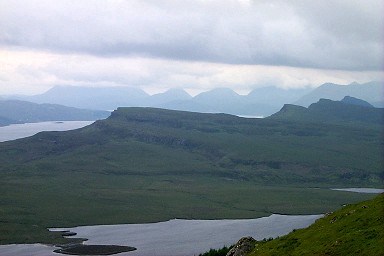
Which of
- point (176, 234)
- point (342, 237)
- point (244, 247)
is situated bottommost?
point (176, 234)

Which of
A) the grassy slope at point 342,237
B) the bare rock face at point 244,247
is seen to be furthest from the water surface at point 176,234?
the grassy slope at point 342,237

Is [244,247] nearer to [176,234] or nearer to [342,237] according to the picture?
[342,237]

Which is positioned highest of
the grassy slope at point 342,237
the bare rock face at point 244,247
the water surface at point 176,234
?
the grassy slope at point 342,237

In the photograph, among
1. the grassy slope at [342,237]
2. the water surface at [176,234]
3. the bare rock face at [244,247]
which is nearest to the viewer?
the grassy slope at [342,237]

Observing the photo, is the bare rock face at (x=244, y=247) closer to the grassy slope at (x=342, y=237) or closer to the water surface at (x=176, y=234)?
the grassy slope at (x=342, y=237)

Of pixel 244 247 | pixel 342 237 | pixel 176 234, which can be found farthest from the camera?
pixel 176 234

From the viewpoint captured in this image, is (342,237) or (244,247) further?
(244,247)

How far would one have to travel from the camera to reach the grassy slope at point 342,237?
39.8m

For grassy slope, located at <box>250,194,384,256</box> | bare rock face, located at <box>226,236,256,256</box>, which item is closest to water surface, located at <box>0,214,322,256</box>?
bare rock face, located at <box>226,236,256,256</box>

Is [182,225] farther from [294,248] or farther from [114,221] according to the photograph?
[294,248]

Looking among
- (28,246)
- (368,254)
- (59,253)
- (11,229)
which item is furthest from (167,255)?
(368,254)

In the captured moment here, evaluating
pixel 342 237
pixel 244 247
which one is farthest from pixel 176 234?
pixel 342 237

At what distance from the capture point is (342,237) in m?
43.1

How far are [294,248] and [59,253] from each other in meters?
107
